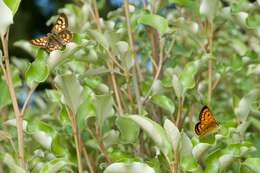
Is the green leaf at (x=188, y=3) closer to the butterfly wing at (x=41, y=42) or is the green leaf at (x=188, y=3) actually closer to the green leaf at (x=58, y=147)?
the butterfly wing at (x=41, y=42)

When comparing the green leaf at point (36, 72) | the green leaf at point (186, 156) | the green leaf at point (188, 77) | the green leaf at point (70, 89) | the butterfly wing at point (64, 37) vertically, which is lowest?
the green leaf at point (186, 156)

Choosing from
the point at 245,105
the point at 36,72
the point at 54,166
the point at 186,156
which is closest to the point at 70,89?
the point at 36,72

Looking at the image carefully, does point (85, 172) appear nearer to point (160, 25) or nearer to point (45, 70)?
point (45, 70)

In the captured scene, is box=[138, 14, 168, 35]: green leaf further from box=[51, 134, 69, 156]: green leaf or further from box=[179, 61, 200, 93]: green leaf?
box=[51, 134, 69, 156]: green leaf

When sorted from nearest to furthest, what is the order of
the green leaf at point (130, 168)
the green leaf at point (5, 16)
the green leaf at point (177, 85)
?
the green leaf at point (130, 168)
the green leaf at point (5, 16)
the green leaf at point (177, 85)

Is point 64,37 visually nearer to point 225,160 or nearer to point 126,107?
point 126,107

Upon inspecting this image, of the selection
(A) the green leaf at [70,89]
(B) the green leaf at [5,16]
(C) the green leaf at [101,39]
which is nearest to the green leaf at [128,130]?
(A) the green leaf at [70,89]
